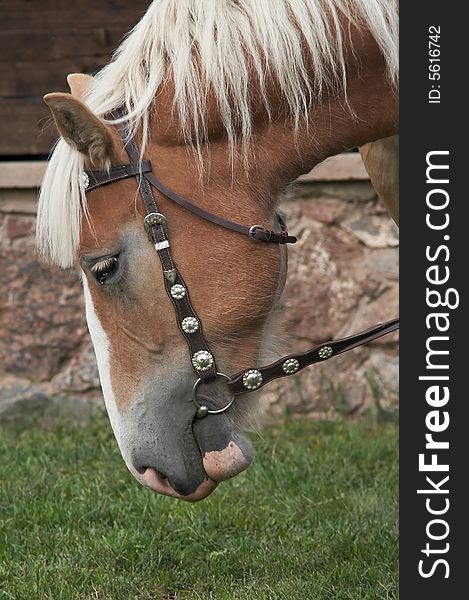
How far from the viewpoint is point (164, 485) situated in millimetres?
2387

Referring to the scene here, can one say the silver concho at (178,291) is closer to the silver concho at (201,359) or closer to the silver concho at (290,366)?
the silver concho at (201,359)

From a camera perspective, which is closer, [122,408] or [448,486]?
[448,486]

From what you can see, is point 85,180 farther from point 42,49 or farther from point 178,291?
point 42,49

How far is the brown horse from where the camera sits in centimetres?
230

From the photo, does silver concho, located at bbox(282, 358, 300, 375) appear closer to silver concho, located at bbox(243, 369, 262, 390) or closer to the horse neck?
silver concho, located at bbox(243, 369, 262, 390)

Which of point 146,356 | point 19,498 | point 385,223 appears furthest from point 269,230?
point 385,223

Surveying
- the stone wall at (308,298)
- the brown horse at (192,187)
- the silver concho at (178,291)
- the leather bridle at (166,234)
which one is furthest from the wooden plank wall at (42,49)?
Answer: the silver concho at (178,291)

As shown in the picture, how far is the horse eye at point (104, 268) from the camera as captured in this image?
7.54 feet

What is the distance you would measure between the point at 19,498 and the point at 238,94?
6.15ft

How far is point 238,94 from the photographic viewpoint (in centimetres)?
228

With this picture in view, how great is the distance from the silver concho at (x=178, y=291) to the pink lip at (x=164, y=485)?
422 mm

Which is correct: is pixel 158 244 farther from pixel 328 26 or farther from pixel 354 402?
pixel 354 402

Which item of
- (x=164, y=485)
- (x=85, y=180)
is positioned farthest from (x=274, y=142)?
(x=164, y=485)

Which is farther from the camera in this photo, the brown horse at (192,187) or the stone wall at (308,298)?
the stone wall at (308,298)
